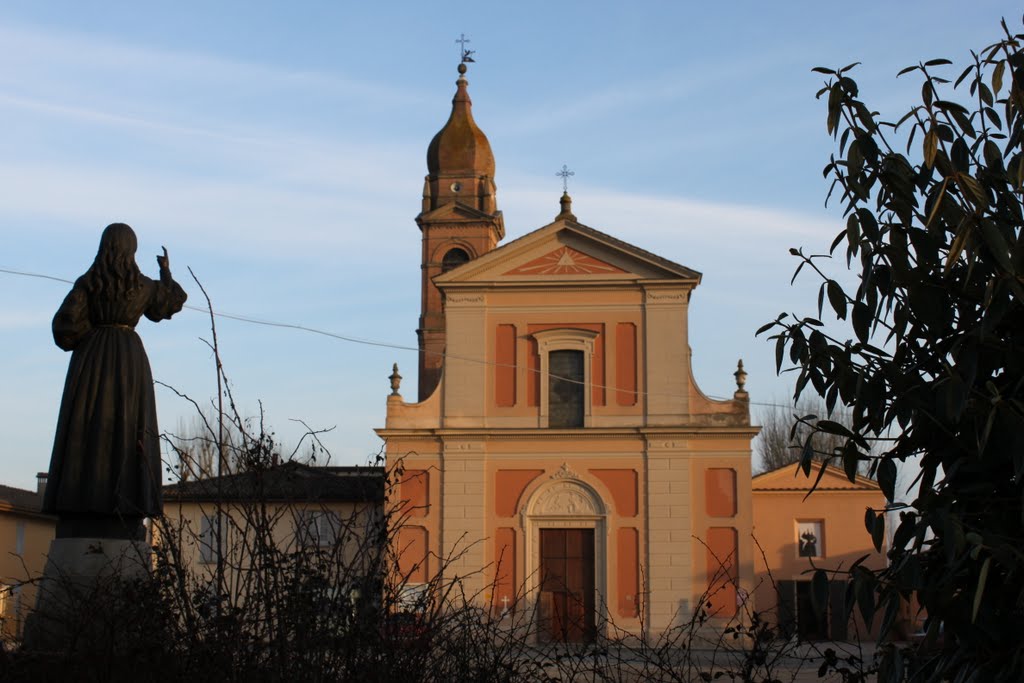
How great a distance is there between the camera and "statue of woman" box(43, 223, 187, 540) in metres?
6.98

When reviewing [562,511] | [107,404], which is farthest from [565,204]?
[107,404]

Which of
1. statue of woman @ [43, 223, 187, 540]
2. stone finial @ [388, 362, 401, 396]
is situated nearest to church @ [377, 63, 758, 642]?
stone finial @ [388, 362, 401, 396]

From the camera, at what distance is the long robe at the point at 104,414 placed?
6.96 metres

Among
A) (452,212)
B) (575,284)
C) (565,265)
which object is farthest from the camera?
(452,212)

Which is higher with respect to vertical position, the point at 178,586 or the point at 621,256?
the point at 621,256

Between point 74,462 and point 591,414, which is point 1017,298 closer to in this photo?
point 74,462

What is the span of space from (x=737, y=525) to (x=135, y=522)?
21106 millimetres

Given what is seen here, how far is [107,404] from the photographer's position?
23.4 feet

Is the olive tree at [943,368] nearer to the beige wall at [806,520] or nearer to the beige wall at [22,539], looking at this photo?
the beige wall at [806,520]

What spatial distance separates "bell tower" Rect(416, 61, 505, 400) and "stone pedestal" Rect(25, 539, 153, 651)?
37923mm

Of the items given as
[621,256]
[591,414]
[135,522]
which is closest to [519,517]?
[591,414]

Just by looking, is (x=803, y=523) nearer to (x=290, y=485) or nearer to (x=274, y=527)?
(x=290, y=485)

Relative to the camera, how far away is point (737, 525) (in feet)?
87.5

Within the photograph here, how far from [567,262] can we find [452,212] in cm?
1910
